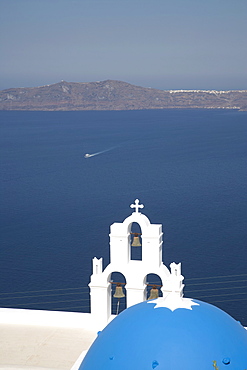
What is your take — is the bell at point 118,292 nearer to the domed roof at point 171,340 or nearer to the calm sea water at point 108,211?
the domed roof at point 171,340

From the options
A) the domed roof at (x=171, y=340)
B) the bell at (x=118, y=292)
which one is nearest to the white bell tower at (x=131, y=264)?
the bell at (x=118, y=292)

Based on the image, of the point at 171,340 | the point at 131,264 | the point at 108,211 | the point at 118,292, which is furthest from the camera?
the point at 108,211

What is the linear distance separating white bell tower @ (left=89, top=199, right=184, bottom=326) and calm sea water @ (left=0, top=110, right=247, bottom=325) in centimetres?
2273

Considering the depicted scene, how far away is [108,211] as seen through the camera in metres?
61.9

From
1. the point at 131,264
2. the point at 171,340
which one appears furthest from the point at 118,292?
the point at 171,340

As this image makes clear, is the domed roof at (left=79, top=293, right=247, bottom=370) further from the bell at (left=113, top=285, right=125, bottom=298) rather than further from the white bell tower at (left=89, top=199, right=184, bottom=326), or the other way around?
the bell at (left=113, top=285, right=125, bottom=298)

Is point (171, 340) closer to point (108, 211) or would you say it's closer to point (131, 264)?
point (131, 264)

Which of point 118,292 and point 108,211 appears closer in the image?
point 118,292

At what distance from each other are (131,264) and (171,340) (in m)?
6.00

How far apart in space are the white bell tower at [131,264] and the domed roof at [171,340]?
451 centimetres

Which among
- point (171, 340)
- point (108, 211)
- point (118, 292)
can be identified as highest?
point (171, 340)

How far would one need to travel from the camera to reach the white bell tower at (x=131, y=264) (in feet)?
51.7

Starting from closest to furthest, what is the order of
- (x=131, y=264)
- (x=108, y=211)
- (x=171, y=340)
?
1. (x=171, y=340)
2. (x=131, y=264)
3. (x=108, y=211)

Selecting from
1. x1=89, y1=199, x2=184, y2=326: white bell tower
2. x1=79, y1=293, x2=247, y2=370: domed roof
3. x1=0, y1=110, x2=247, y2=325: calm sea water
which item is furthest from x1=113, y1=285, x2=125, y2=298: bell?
x1=0, y1=110, x2=247, y2=325: calm sea water
